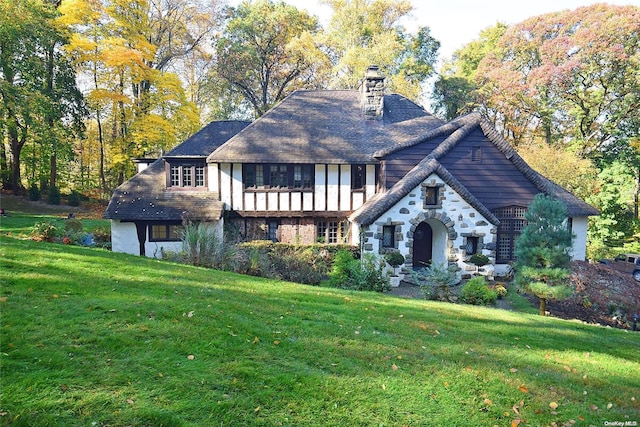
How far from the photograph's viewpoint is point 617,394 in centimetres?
511

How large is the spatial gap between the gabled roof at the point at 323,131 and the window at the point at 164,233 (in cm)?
340

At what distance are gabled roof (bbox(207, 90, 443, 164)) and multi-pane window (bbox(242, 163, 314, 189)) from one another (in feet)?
1.99

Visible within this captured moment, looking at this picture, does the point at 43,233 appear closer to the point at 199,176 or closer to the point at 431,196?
the point at 199,176

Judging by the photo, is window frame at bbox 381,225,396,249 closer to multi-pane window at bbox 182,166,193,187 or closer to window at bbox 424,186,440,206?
window at bbox 424,186,440,206

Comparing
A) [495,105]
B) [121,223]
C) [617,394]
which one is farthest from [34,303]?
[495,105]

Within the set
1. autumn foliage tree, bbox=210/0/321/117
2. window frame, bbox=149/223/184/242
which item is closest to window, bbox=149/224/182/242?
window frame, bbox=149/223/184/242

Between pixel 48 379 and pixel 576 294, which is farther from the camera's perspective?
pixel 576 294

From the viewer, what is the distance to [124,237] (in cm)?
1584

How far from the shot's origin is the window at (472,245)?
15008 mm

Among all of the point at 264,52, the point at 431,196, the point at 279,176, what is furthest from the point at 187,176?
the point at 264,52

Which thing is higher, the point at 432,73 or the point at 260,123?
the point at 432,73

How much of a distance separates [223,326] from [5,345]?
246 cm

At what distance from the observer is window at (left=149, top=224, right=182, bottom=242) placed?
52.4 feet

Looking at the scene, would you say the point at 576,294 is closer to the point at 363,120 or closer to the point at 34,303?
the point at 363,120
